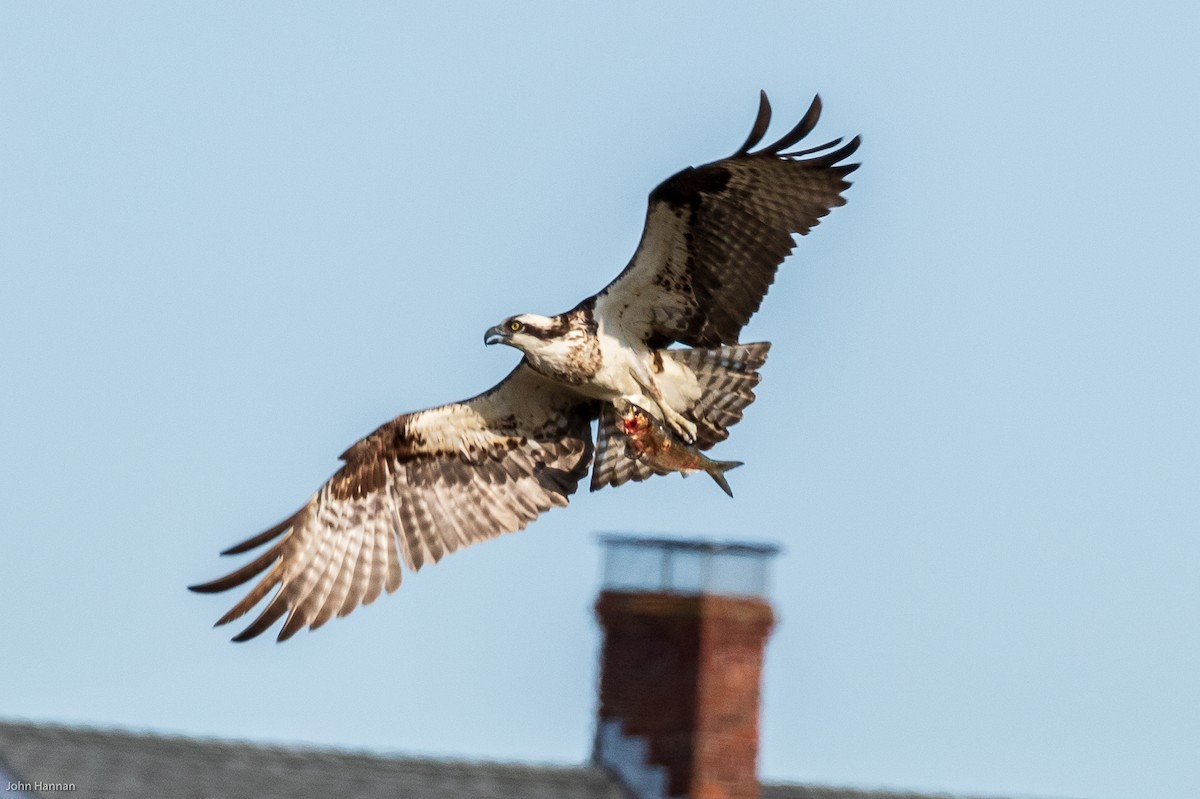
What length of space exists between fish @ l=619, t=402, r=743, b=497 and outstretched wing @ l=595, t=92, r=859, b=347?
472 mm

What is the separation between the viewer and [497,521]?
10131 centimetres

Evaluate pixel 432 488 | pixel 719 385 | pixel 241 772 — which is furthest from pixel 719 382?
pixel 241 772

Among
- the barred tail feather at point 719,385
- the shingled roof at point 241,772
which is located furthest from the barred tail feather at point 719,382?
the shingled roof at point 241,772

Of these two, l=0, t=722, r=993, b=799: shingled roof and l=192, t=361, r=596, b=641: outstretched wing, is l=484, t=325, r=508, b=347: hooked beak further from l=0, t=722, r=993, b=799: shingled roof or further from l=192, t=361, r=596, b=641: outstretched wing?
l=0, t=722, r=993, b=799: shingled roof

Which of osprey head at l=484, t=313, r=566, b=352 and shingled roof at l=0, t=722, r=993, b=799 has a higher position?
osprey head at l=484, t=313, r=566, b=352

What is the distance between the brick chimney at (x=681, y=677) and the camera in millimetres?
101875

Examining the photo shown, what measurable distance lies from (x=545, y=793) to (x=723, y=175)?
4.65 m

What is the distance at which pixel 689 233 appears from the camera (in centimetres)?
10019

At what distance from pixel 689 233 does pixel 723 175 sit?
1.55ft

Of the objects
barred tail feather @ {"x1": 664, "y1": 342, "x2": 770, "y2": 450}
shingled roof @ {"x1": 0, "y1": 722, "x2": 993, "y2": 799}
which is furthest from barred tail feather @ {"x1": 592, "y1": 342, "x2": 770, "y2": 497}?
shingled roof @ {"x1": 0, "y1": 722, "x2": 993, "y2": 799}

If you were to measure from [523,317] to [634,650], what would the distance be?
320cm

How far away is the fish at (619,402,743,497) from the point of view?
3957 inches

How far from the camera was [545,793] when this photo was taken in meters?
102

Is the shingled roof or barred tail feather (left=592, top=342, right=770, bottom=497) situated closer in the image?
barred tail feather (left=592, top=342, right=770, bottom=497)
